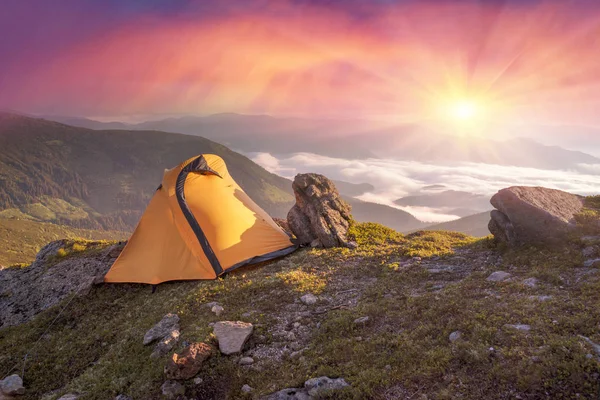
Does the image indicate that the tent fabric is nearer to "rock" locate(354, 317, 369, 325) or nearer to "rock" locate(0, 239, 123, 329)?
"rock" locate(0, 239, 123, 329)

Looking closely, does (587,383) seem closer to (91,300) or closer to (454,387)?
(454,387)

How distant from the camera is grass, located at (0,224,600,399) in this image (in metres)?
7.23

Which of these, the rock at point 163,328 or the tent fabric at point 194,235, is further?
the tent fabric at point 194,235

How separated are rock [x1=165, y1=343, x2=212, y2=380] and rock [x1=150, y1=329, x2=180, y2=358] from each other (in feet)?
4.63

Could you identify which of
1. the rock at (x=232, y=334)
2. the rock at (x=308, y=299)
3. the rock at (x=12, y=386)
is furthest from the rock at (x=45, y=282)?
the rock at (x=308, y=299)

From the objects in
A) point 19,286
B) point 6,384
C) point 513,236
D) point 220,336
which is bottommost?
point 19,286

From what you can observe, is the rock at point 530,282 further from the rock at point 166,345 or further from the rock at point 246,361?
the rock at point 166,345

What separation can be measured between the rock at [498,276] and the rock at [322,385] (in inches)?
293

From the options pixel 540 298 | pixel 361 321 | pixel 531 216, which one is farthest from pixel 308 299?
pixel 531 216

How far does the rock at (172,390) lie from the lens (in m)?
8.95

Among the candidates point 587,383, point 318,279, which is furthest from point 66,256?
→ point 587,383

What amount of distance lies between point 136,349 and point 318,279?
7.50 m

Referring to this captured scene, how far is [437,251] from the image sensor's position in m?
17.7

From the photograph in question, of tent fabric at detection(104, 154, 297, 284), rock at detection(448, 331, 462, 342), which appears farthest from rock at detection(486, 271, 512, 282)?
tent fabric at detection(104, 154, 297, 284)
